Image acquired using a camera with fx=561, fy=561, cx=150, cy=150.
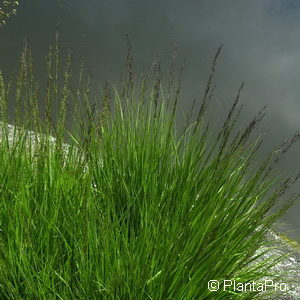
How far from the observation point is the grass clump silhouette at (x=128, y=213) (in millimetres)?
3305

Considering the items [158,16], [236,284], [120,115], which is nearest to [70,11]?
[158,16]

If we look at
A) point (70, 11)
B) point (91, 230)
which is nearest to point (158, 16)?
point (70, 11)

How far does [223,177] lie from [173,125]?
0.65 m

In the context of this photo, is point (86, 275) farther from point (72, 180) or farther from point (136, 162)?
point (136, 162)

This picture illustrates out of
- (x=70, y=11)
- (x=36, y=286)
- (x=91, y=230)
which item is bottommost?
(x=36, y=286)

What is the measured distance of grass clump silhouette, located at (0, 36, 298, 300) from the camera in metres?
3.30

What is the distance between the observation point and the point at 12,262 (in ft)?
11.2

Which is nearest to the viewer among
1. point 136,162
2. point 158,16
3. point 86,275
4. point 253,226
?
point 86,275

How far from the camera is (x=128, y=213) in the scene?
3768 millimetres

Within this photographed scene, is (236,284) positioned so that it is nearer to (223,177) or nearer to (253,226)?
(253,226)

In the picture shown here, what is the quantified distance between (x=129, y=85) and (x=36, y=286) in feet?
5.96

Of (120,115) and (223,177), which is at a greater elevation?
(120,115)

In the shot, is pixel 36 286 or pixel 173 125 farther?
pixel 173 125

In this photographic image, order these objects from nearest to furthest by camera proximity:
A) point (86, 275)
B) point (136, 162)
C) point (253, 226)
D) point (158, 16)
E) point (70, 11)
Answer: point (86, 275) → point (253, 226) → point (136, 162) → point (70, 11) → point (158, 16)
